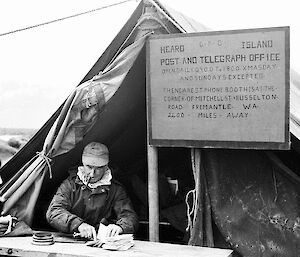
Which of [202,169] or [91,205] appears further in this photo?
[91,205]

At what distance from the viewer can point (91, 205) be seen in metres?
4.57

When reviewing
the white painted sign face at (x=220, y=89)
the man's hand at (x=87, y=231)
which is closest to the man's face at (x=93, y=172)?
the man's hand at (x=87, y=231)

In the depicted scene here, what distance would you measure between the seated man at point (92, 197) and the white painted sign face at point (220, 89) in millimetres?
563

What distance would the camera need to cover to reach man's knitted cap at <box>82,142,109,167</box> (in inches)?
178

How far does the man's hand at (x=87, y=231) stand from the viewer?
164 inches

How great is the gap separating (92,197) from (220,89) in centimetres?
141

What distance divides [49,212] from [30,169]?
376 mm

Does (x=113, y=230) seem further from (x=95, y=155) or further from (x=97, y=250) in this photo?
(x=95, y=155)

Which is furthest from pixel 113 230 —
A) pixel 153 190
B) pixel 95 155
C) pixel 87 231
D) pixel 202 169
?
pixel 202 169

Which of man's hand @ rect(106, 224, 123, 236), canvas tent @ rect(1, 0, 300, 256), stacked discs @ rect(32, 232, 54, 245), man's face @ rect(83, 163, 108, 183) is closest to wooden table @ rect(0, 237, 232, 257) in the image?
stacked discs @ rect(32, 232, 54, 245)

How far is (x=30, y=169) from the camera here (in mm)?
4488

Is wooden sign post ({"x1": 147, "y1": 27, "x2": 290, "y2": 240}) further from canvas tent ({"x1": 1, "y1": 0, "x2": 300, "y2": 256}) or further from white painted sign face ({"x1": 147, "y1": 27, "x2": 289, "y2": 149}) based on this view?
canvas tent ({"x1": 1, "y1": 0, "x2": 300, "y2": 256})

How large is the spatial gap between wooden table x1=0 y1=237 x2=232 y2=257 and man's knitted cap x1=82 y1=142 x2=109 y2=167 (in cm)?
72

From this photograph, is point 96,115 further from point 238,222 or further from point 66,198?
point 238,222
